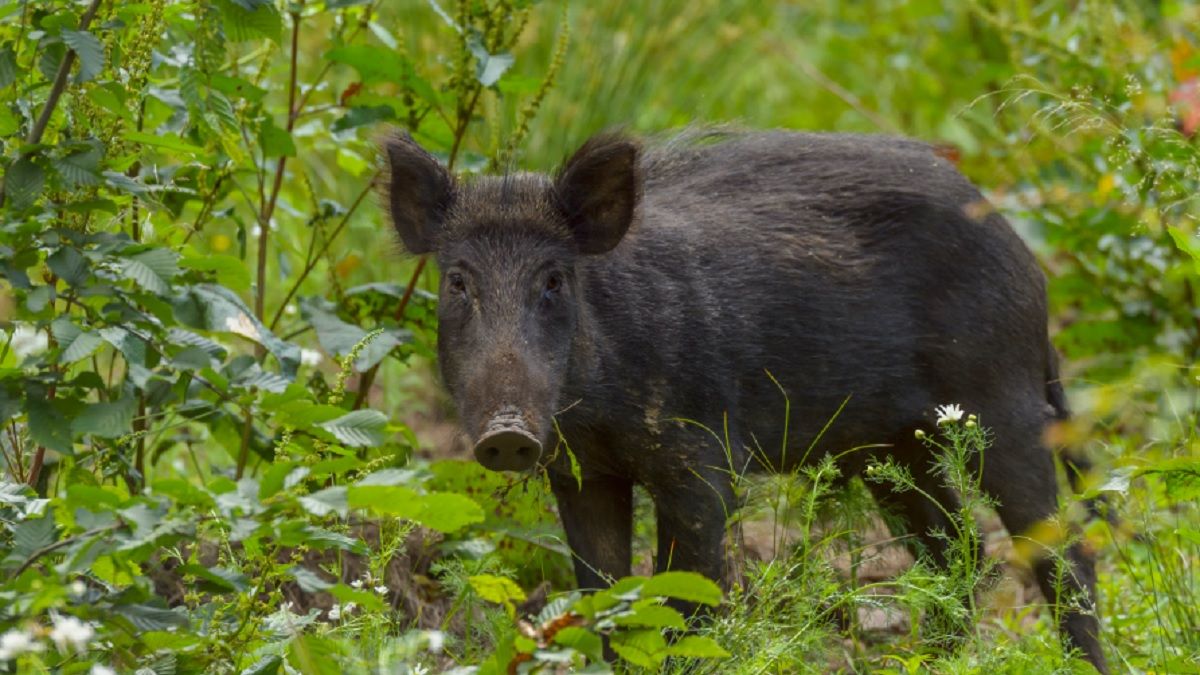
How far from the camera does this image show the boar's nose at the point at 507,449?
3.94 meters

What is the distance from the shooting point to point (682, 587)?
2.90 metres

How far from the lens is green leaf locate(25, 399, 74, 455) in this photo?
345 centimetres

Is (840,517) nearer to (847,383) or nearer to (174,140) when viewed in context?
(847,383)

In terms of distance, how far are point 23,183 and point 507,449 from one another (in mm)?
1176

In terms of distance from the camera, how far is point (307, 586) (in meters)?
3.02

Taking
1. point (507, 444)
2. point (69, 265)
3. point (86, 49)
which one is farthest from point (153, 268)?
point (507, 444)

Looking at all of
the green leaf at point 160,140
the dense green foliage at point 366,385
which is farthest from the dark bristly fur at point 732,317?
the green leaf at point 160,140

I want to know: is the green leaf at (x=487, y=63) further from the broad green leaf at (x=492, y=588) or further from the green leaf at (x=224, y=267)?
the broad green leaf at (x=492, y=588)

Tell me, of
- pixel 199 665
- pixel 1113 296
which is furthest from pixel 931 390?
pixel 199 665

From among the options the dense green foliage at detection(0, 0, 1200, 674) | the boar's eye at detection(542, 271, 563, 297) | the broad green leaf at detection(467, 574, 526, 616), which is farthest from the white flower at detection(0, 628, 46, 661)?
the boar's eye at detection(542, 271, 563, 297)

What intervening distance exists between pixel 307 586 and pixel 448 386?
59.2 inches

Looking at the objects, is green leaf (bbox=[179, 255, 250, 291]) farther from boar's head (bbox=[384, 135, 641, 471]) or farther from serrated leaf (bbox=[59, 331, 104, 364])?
boar's head (bbox=[384, 135, 641, 471])

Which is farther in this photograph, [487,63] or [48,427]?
[487,63]

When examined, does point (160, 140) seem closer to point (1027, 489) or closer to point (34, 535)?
point (34, 535)
